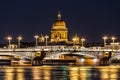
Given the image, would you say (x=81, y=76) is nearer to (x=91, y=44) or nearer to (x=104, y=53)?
(x=104, y=53)

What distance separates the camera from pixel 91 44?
649ft

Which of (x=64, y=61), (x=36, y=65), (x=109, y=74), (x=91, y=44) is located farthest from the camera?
(x=91, y=44)

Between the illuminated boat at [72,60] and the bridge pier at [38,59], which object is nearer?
the bridge pier at [38,59]

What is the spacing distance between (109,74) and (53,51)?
38114mm

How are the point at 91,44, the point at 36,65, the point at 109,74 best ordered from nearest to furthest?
the point at 109,74 → the point at 36,65 → the point at 91,44

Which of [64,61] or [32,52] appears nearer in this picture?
[32,52]

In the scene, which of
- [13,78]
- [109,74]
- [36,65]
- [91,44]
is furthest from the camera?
[91,44]

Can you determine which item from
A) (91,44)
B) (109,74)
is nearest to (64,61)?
(91,44)

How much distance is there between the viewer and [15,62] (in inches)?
5797

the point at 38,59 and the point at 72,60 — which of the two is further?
the point at 72,60

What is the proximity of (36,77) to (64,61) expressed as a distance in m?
62.5

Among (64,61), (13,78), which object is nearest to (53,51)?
(64,61)

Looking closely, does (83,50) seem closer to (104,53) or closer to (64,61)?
(104,53)

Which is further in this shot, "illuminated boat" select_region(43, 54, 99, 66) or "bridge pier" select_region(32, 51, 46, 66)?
"illuminated boat" select_region(43, 54, 99, 66)
